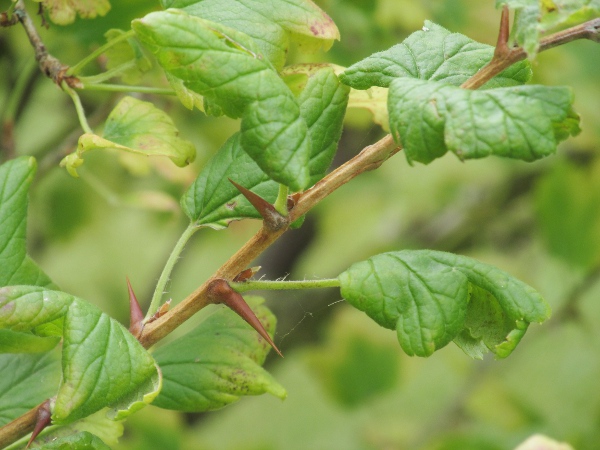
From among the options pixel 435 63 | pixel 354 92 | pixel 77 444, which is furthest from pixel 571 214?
pixel 77 444

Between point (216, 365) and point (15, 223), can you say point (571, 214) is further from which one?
point (15, 223)

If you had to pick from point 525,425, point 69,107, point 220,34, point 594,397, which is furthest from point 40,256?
point 220,34

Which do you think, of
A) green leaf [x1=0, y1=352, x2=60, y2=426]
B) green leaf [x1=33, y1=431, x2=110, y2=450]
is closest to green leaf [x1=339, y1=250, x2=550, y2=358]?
green leaf [x1=33, y1=431, x2=110, y2=450]

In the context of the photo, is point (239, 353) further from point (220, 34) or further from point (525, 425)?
point (525, 425)

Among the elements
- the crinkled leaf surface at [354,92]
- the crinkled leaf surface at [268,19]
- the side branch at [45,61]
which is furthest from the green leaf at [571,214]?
the side branch at [45,61]

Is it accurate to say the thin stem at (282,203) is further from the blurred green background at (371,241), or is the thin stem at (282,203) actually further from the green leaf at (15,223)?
the blurred green background at (371,241)

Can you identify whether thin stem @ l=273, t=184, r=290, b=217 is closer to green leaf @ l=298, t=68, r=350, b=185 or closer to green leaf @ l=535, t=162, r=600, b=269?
green leaf @ l=298, t=68, r=350, b=185
